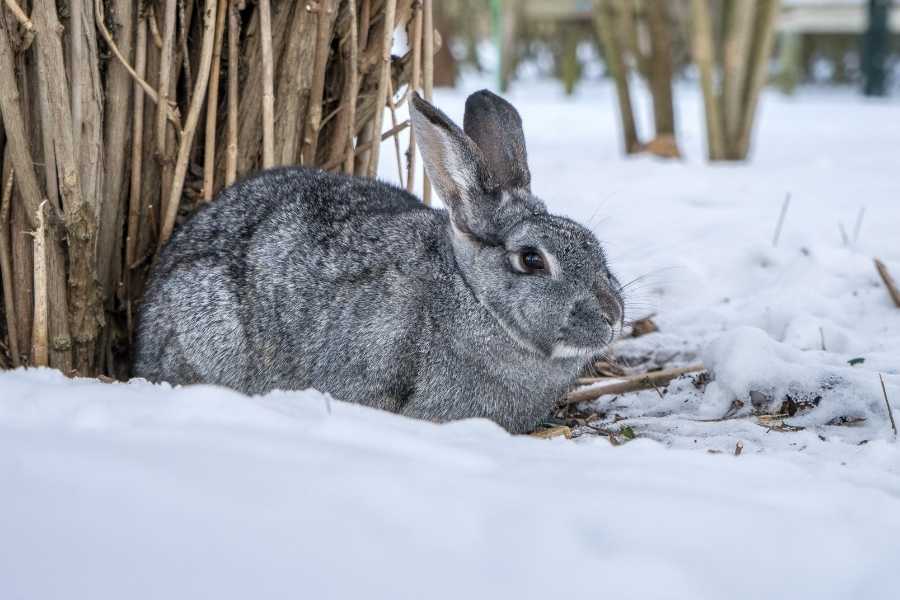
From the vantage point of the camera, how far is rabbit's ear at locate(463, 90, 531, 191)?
12.1ft

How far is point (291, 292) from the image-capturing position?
3512mm

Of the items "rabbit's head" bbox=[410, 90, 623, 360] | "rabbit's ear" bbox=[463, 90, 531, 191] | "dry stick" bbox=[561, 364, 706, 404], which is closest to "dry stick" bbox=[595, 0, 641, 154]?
"dry stick" bbox=[561, 364, 706, 404]

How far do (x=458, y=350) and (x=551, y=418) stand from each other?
0.52 metres

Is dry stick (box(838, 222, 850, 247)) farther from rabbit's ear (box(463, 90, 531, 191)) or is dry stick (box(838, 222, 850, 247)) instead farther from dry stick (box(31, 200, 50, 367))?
dry stick (box(31, 200, 50, 367))

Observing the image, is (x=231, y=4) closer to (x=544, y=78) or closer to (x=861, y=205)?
(x=861, y=205)

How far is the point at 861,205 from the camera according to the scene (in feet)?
20.0

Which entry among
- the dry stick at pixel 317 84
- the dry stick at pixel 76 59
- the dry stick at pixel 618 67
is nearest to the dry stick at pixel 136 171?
the dry stick at pixel 76 59

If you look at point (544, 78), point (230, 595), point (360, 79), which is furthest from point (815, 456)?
point (544, 78)

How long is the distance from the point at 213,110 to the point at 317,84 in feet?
1.28

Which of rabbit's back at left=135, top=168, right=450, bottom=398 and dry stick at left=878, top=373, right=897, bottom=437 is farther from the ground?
rabbit's back at left=135, top=168, right=450, bottom=398

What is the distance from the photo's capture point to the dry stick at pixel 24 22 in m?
3.16

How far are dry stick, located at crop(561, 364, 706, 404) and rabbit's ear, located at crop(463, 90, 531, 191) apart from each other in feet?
2.47

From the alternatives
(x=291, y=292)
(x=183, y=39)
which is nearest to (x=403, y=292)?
(x=291, y=292)

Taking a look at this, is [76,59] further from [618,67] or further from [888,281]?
[618,67]
